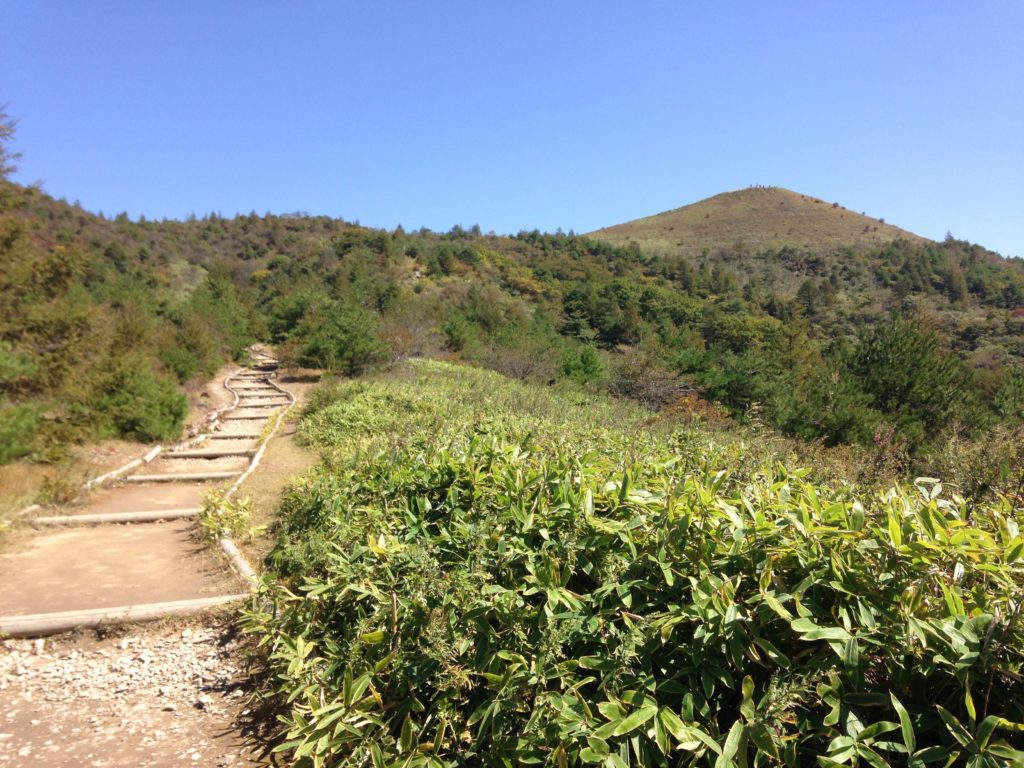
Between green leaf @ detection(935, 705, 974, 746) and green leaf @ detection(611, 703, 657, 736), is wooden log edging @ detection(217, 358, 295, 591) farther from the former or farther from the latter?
green leaf @ detection(935, 705, 974, 746)

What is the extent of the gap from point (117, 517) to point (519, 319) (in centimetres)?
2565

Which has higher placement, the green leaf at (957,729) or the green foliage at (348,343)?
the green foliage at (348,343)

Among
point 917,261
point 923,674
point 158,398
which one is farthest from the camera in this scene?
point 917,261

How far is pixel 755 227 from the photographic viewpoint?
74688 millimetres

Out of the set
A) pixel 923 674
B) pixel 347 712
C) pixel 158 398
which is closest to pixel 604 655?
pixel 923 674

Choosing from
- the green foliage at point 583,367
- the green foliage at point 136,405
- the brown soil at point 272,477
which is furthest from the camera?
the green foliage at point 583,367

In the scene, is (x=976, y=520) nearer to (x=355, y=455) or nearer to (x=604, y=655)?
(x=604, y=655)

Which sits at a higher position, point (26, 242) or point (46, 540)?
point (26, 242)

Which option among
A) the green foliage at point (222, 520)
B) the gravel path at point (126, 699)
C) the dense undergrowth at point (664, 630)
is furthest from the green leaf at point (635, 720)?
the green foliage at point (222, 520)

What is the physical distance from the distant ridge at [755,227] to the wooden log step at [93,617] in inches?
A: 2687

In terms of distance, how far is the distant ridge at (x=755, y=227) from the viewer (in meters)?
67.6

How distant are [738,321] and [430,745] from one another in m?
37.7

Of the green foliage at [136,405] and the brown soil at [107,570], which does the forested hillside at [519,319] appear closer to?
the green foliage at [136,405]

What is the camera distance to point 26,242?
9.30 metres
